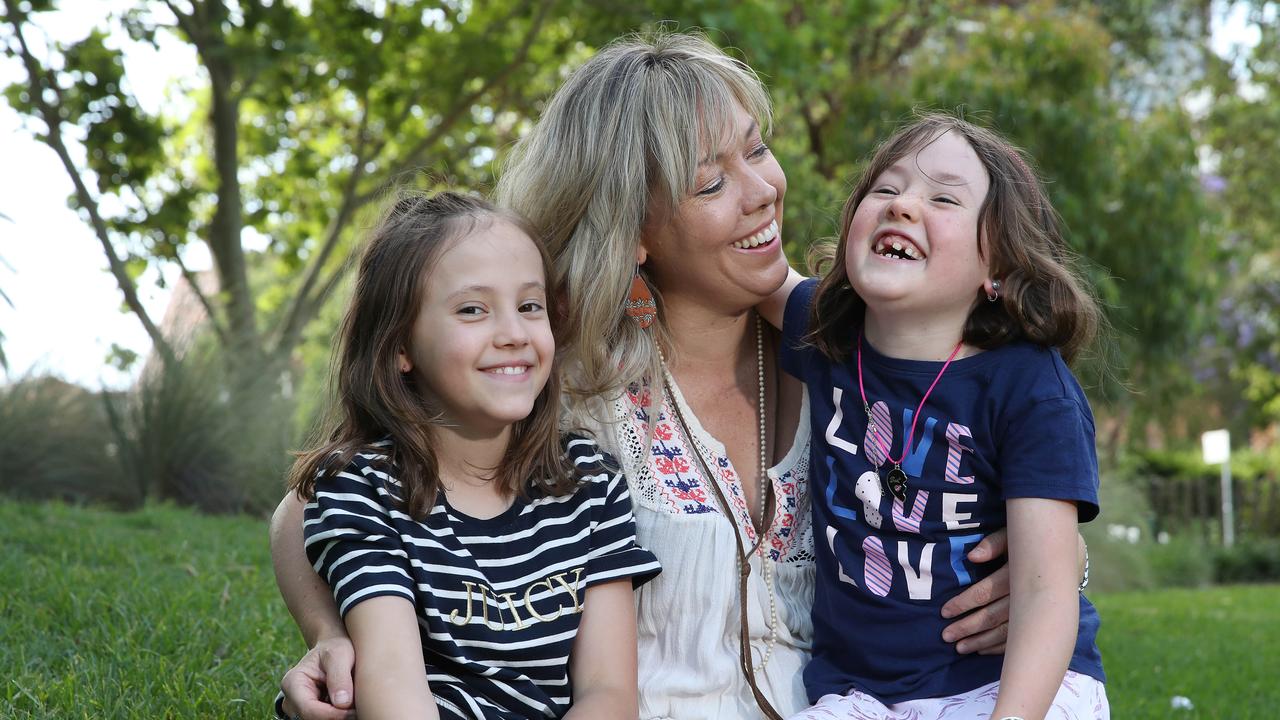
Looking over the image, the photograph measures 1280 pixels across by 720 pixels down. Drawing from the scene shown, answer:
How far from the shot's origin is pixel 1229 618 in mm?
7660

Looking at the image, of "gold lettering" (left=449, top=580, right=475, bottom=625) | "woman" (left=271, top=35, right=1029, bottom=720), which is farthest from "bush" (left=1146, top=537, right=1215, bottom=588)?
"gold lettering" (left=449, top=580, right=475, bottom=625)

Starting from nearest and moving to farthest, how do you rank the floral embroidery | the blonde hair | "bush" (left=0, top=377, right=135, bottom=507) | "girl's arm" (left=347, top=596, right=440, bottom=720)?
1. "girl's arm" (left=347, top=596, right=440, bottom=720)
2. the floral embroidery
3. the blonde hair
4. "bush" (left=0, top=377, right=135, bottom=507)

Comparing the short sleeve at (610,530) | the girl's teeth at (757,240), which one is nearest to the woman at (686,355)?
the girl's teeth at (757,240)

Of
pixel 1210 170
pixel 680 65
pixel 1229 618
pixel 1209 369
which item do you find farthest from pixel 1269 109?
pixel 680 65

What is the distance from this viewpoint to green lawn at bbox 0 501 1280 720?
9.47ft

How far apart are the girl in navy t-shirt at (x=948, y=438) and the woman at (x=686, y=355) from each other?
15 centimetres

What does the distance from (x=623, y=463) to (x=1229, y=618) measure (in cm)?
641

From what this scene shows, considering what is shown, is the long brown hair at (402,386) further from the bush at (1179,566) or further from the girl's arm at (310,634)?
the bush at (1179,566)

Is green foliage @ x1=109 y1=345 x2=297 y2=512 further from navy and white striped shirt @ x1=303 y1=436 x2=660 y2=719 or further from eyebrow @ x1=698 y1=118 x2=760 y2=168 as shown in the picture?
navy and white striped shirt @ x1=303 y1=436 x2=660 y2=719

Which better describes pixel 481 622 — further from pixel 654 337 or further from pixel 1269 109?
pixel 1269 109

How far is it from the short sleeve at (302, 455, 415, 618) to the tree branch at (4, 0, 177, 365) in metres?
5.94

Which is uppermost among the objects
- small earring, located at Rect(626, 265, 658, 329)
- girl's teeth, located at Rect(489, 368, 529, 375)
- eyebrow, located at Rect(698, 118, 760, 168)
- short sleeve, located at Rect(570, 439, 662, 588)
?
eyebrow, located at Rect(698, 118, 760, 168)

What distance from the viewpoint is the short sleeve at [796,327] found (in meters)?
2.73

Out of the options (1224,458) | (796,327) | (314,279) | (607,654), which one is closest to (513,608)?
(607,654)
